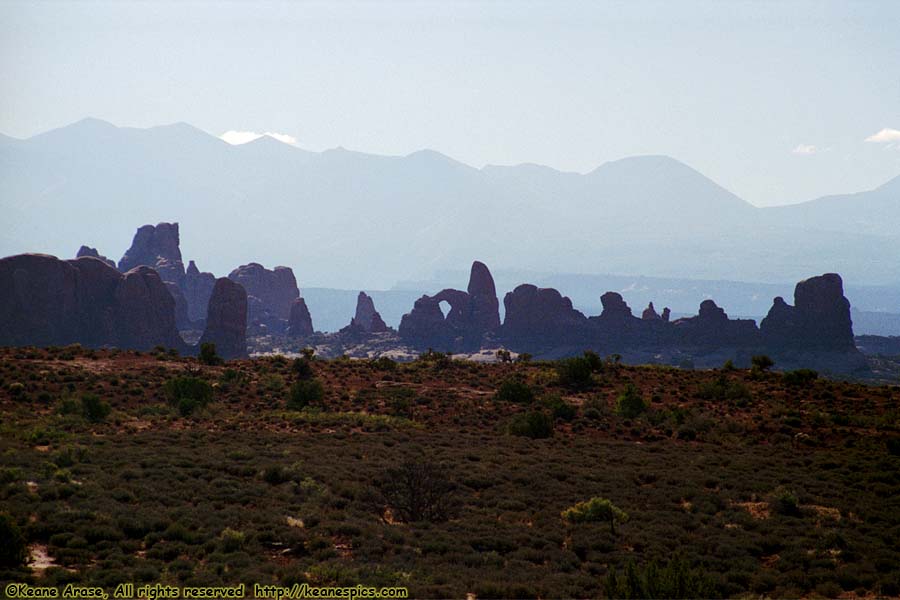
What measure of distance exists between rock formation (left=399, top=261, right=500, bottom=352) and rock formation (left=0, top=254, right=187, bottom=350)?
4952 cm

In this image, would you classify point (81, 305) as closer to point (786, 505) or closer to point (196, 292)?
point (196, 292)

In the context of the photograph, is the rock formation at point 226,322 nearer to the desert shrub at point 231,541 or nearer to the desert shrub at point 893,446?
the desert shrub at point 893,446

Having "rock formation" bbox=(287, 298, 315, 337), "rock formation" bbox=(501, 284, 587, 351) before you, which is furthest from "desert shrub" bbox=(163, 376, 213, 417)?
"rock formation" bbox=(287, 298, 315, 337)

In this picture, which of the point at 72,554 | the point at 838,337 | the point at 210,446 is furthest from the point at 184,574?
the point at 838,337

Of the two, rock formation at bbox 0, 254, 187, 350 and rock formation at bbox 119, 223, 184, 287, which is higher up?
rock formation at bbox 119, 223, 184, 287

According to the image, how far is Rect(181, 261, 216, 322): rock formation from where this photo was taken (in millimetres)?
188125

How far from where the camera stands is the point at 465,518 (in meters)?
21.5

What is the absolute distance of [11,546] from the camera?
53.8ft

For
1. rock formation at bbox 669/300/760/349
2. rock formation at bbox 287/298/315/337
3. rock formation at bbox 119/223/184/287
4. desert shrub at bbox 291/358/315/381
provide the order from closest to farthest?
1. desert shrub at bbox 291/358/315/381
2. rock formation at bbox 669/300/760/349
3. rock formation at bbox 287/298/315/337
4. rock formation at bbox 119/223/184/287

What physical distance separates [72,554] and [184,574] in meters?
2.79

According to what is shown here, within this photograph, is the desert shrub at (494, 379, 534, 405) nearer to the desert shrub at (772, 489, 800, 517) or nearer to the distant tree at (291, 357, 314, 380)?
the distant tree at (291, 357, 314, 380)

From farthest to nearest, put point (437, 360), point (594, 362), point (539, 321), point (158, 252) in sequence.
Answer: point (158, 252) < point (539, 321) < point (437, 360) < point (594, 362)

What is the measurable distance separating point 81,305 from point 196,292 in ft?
229

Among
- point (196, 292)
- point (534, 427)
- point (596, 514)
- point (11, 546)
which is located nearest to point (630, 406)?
point (534, 427)
